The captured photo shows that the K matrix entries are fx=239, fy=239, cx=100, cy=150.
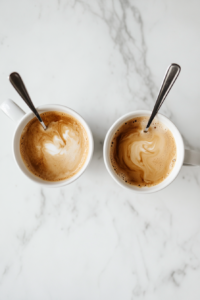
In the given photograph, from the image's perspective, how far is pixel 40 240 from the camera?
0.97 m

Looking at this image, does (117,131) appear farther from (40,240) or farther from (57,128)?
(40,240)

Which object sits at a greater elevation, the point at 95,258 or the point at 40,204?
the point at 40,204

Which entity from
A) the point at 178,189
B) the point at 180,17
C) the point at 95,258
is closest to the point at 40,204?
the point at 95,258

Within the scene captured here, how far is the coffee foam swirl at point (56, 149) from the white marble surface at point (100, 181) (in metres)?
0.08

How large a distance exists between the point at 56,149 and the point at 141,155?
32 cm

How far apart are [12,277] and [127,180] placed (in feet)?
2.05

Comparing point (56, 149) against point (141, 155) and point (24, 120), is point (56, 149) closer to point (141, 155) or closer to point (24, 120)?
point (24, 120)

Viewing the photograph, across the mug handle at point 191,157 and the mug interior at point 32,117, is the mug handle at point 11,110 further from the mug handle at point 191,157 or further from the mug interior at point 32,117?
the mug handle at point 191,157

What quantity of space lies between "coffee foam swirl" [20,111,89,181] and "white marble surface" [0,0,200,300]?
0.27ft

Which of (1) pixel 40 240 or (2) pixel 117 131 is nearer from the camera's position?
(2) pixel 117 131

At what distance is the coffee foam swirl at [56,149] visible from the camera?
0.88 m

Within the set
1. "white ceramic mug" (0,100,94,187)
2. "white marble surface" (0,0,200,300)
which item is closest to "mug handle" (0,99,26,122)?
"white ceramic mug" (0,100,94,187)

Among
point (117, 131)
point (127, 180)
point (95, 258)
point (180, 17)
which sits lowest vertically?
point (95, 258)

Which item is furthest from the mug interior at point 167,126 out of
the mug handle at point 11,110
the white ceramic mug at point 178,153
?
the mug handle at point 11,110
